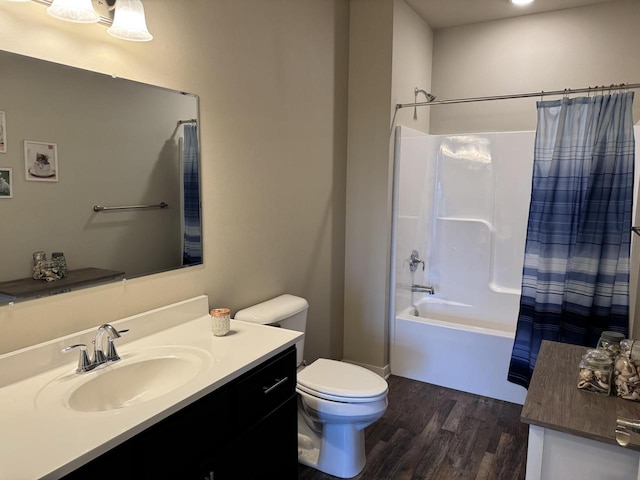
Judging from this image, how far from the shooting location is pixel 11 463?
0.97 meters

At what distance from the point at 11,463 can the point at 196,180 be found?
1.26 metres

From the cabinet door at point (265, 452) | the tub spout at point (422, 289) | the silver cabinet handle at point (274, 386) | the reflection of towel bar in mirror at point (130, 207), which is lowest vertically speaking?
the cabinet door at point (265, 452)

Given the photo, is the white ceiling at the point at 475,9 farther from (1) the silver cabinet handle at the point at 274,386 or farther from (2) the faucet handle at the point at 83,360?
(2) the faucet handle at the point at 83,360

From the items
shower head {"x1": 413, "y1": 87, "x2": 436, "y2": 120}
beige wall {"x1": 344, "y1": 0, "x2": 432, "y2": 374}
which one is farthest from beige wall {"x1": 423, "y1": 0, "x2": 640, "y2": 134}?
beige wall {"x1": 344, "y1": 0, "x2": 432, "y2": 374}

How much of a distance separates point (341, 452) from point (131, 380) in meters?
1.12

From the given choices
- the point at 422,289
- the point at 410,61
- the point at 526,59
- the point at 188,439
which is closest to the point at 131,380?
the point at 188,439

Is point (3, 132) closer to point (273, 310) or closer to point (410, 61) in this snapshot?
point (273, 310)

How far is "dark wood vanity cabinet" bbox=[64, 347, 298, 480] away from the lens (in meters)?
1.14

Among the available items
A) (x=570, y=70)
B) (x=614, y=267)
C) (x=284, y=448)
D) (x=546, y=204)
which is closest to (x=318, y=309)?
(x=284, y=448)

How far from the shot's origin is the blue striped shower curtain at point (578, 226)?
243cm

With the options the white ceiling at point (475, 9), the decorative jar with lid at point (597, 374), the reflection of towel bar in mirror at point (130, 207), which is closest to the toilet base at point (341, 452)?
the decorative jar with lid at point (597, 374)

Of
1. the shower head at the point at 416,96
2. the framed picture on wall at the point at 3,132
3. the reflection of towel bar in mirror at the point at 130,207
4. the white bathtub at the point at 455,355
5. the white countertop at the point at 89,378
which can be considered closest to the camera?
the white countertop at the point at 89,378

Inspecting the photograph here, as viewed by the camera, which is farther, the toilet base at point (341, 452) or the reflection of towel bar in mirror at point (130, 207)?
the toilet base at point (341, 452)

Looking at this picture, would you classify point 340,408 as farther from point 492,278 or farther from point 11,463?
point 492,278
